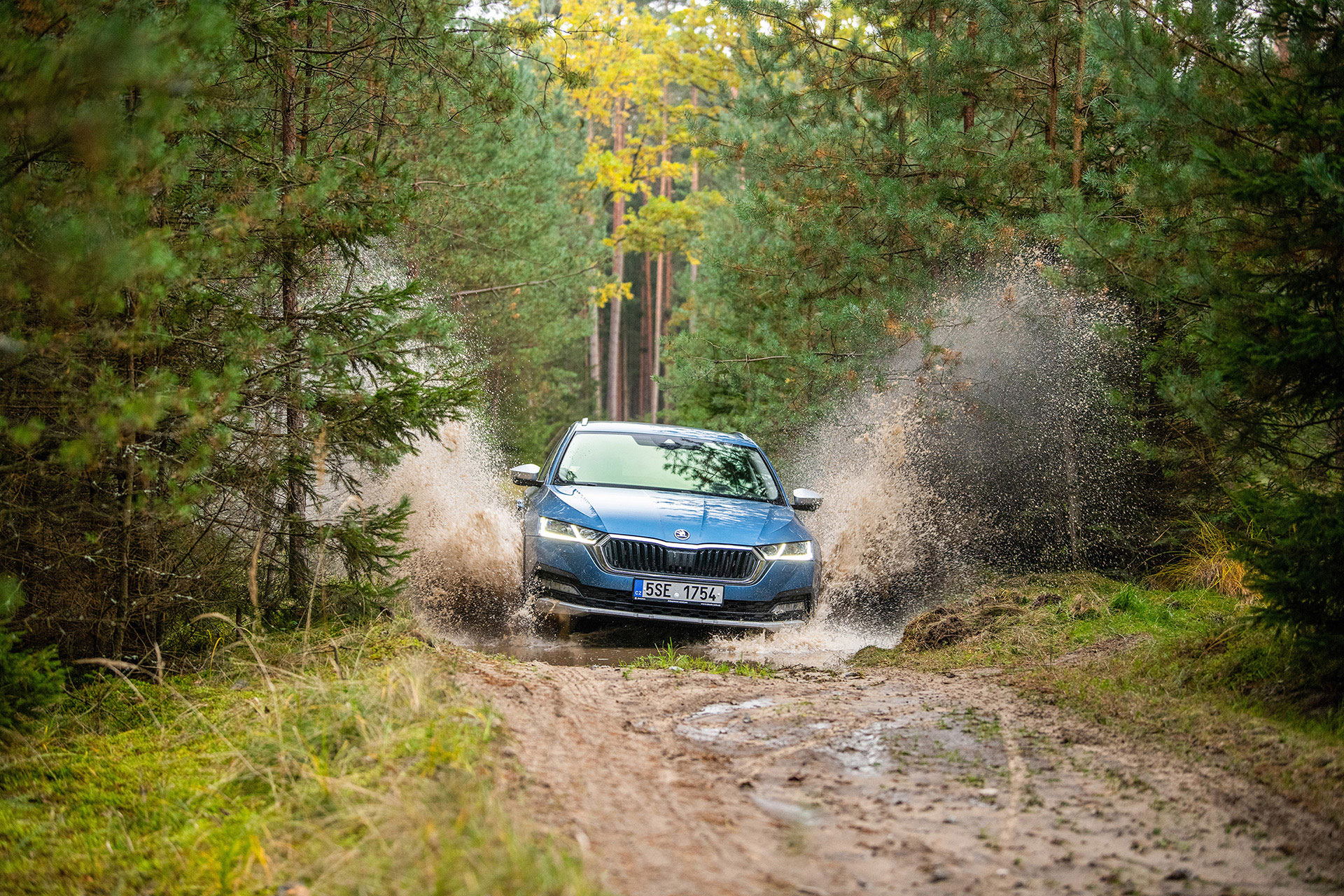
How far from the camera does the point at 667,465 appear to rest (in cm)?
925

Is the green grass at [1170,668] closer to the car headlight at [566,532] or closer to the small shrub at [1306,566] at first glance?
the small shrub at [1306,566]

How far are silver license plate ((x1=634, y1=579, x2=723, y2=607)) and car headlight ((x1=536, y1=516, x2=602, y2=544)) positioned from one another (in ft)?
1.57

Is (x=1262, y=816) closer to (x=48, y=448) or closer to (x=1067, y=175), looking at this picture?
(x=48, y=448)

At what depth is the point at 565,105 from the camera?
35.1m

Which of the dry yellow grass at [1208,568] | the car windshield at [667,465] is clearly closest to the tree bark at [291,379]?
the car windshield at [667,465]

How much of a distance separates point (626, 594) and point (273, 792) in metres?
4.01

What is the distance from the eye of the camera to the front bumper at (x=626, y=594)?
7.53 metres

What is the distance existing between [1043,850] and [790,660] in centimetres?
423

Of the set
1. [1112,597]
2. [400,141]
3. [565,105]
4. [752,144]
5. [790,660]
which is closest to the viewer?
[790,660]

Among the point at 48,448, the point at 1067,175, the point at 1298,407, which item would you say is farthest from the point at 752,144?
the point at 48,448

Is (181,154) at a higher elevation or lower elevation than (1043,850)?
higher

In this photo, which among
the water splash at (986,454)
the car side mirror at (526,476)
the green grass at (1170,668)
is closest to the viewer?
the green grass at (1170,668)

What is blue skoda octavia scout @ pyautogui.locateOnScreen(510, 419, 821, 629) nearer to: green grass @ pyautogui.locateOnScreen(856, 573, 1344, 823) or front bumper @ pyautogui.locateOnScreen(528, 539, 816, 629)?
front bumper @ pyautogui.locateOnScreen(528, 539, 816, 629)

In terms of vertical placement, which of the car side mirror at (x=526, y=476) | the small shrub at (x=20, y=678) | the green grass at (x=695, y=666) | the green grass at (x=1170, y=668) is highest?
the car side mirror at (x=526, y=476)
